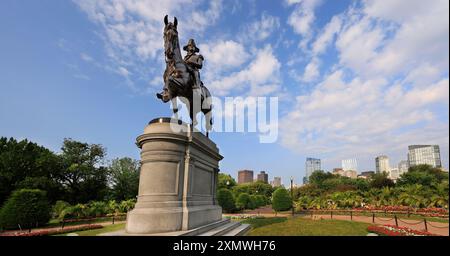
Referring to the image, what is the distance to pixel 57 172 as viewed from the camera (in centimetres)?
3569

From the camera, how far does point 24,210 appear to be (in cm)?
2105

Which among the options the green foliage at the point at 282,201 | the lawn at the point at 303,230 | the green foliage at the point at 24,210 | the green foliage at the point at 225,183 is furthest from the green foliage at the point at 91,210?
the green foliage at the point at 225,183

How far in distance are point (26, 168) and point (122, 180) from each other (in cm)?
1307

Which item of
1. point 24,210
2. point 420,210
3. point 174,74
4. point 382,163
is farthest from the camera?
point 382,163

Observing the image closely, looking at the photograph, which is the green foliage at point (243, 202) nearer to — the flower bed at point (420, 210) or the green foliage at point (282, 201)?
the green foliage at point (282, 201)

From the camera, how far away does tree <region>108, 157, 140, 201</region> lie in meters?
40.8

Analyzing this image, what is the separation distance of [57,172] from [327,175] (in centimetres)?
7624

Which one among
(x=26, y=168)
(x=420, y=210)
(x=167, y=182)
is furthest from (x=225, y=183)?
(x=167, y=182)

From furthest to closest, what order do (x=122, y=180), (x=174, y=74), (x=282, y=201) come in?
(x=122, y=180) < (x=282, y=201) < (x=174, y=74)

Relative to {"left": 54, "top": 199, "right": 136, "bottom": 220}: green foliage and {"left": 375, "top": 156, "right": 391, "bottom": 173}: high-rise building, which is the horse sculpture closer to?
{"left": 54, "top": 199, "right": 136, "bottom": 220}: green foliage

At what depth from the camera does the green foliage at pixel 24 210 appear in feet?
66.9

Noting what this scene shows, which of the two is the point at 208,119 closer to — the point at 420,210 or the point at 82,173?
the point at 420,210

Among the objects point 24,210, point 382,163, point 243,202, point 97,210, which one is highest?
point 382,163
